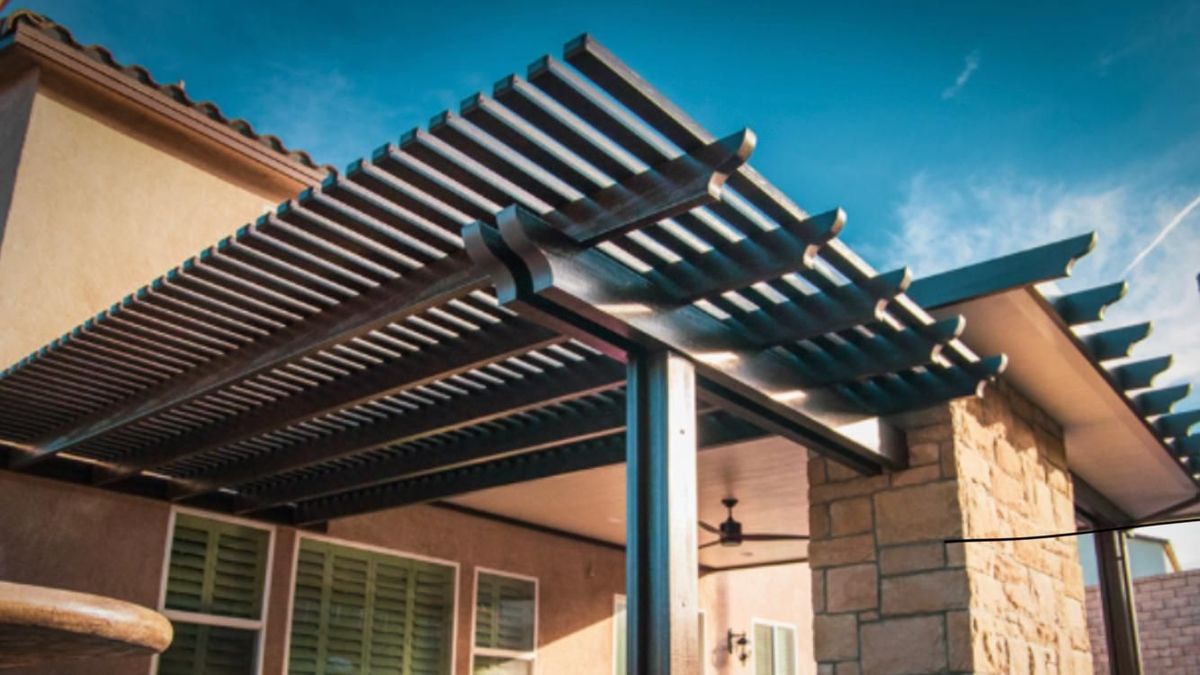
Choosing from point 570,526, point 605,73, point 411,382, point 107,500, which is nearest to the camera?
point 605,73

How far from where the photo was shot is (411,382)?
16.6ft

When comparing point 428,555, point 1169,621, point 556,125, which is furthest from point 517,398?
point 1169,621

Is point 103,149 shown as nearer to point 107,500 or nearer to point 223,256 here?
point 107,500

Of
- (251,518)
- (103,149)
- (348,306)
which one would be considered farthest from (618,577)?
(348,306)

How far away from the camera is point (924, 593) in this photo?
16.7 ft

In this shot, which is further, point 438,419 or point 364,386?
point 438,419

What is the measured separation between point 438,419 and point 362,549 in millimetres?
2804

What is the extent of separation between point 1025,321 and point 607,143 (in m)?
2.79

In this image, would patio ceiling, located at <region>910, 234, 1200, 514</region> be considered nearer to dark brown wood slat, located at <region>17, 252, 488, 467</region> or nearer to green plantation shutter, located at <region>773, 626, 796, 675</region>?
dark brown wood slat, located at <region>17, 252, 488, 467</region>

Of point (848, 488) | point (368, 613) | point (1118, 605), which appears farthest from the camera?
point (1118, 605)

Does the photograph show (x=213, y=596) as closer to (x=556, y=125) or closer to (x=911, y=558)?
(x=911, y=558)

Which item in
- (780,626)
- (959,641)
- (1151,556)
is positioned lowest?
(959,641)

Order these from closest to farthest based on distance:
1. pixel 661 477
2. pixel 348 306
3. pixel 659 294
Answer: pixel 661 477 < pixel 659 294 < pixel 348 306

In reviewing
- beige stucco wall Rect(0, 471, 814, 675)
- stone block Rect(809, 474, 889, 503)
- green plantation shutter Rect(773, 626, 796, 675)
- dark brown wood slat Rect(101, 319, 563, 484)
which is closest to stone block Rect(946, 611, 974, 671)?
stone block Rect(809, 474, 889, 503)
